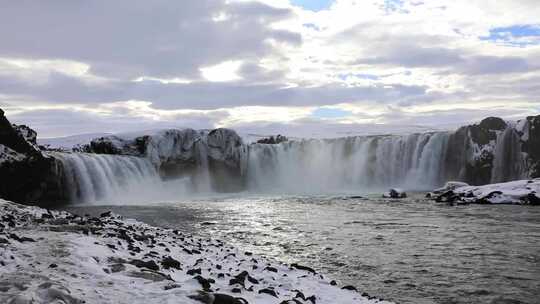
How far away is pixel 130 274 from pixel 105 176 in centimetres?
3524

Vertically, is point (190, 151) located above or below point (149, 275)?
above

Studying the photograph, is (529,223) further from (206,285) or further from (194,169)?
(194,169)

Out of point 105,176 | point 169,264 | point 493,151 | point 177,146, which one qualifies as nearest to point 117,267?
point 169,264

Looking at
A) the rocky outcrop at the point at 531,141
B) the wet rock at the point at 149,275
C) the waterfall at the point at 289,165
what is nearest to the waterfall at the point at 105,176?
the waterfall at the point at 289,165

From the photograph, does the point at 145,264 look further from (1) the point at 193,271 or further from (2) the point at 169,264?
(1) the point at 193,271

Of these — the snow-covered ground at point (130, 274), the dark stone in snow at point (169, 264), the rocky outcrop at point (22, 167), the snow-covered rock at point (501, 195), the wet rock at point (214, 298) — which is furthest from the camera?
the snow-covered rock at point (501, 195)

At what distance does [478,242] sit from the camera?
19.1m

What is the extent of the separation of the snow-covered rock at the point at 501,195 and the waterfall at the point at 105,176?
25810mm

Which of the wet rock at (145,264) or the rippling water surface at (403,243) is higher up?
the wet rock at (145,264)

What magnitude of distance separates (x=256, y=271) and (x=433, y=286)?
453 cm

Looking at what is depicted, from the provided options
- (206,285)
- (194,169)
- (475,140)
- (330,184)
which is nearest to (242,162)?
(194,169)

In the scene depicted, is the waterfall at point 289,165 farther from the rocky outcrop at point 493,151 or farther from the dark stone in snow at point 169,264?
the dark stone in snow at point 169,264

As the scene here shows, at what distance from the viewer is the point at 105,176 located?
42.0 meters

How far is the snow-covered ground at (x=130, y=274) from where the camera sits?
23.3 feet
